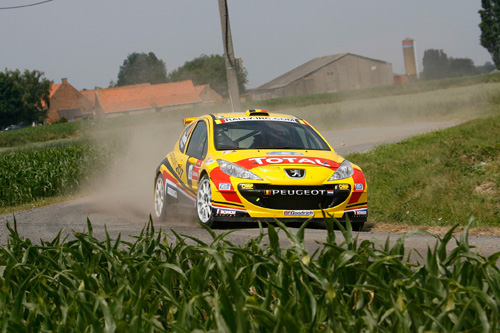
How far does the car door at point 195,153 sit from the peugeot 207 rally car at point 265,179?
0.05 feet

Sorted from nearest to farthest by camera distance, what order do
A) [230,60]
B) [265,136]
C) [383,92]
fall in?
[265,136] < [230,60] < [383,92]

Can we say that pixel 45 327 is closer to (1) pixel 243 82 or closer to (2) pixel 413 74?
(1) pixel 243 82

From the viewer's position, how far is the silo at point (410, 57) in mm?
140750

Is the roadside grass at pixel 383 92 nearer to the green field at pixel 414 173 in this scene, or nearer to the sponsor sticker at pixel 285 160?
the green field at pixel 414 173

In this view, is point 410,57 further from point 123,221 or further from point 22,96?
point 123,221

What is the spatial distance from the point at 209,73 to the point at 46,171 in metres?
111

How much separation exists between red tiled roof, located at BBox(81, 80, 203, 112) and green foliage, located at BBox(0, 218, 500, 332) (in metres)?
99.9

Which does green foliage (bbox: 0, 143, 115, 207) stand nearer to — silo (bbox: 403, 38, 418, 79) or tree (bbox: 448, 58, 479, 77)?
silo (bbox: 403, 38, 418, 79)

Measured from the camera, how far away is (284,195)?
861 cm

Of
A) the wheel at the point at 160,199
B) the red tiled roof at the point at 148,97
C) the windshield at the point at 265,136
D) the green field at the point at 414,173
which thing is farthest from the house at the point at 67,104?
the windshield at the point at 265,136

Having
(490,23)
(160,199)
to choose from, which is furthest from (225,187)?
(490,23)

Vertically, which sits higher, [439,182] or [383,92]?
[383,92]

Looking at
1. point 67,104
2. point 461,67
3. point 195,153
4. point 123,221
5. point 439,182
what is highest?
point 67,104

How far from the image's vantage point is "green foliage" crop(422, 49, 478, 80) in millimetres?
173500
